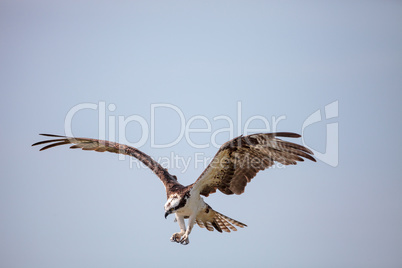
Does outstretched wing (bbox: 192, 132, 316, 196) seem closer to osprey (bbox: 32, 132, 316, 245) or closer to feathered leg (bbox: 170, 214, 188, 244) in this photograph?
osprey (bbox: 32, 132, 316, 245)

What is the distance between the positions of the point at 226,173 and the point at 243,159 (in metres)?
0.47

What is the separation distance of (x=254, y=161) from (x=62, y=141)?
4882mm

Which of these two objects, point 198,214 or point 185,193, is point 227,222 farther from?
point 185,193

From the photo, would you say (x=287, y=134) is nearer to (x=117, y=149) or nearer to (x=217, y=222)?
(x=217, y=222)

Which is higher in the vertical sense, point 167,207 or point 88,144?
point 88,144

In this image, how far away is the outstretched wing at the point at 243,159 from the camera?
11578mm

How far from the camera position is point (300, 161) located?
458 inches

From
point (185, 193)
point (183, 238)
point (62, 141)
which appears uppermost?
point (62, 141)

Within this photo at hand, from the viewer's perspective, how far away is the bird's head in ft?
39.4

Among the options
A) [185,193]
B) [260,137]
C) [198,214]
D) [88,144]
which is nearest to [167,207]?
[185,193]

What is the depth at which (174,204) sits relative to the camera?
12.0 meters

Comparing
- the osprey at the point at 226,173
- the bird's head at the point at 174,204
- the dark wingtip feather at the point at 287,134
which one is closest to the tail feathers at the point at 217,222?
the osprey at the point at 226,173

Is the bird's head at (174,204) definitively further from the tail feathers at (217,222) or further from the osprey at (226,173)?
the tail feathers at (217,222)

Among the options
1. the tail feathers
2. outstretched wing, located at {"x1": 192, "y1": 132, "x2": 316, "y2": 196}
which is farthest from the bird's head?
the tail feathers
